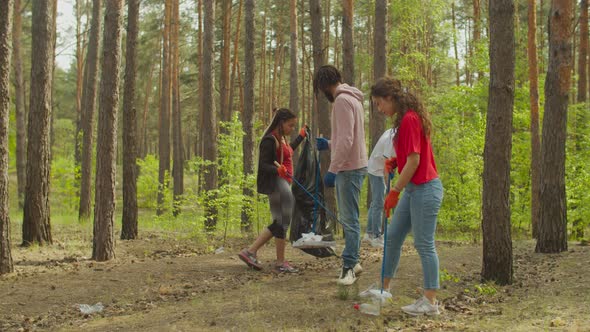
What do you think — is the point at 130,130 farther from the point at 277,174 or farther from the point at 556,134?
the point at 556,134

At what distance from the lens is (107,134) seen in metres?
8.75

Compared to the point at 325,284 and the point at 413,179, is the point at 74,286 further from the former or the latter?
the point at 413,179

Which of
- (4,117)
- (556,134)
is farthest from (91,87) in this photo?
(556,134)

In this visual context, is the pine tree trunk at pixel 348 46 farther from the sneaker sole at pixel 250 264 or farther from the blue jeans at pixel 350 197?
the blue jeans at pixel 350 197

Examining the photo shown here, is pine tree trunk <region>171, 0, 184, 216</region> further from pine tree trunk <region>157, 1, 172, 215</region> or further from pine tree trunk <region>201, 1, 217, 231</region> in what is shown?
pine tree trunk <region>201, 1, 217, 231</region>

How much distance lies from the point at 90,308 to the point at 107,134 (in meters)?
3.41

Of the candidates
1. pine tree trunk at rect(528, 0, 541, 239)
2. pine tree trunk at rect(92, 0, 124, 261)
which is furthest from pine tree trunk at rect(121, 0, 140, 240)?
pine tree trunk at rect(528, 0, 541, 239)

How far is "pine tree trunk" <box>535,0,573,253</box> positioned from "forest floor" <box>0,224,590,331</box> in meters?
0.41

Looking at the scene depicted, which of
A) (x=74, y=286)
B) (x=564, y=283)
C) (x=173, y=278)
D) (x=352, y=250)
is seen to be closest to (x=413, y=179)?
(x=352, y=250)

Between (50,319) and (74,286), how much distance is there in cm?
127

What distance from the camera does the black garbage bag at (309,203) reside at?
6.87 metres

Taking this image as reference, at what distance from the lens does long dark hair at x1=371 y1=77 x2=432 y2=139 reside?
4.90 m

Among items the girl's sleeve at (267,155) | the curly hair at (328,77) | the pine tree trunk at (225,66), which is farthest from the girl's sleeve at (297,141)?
the pine tree trunk at (225,66)

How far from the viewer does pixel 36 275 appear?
7703 millimetres
